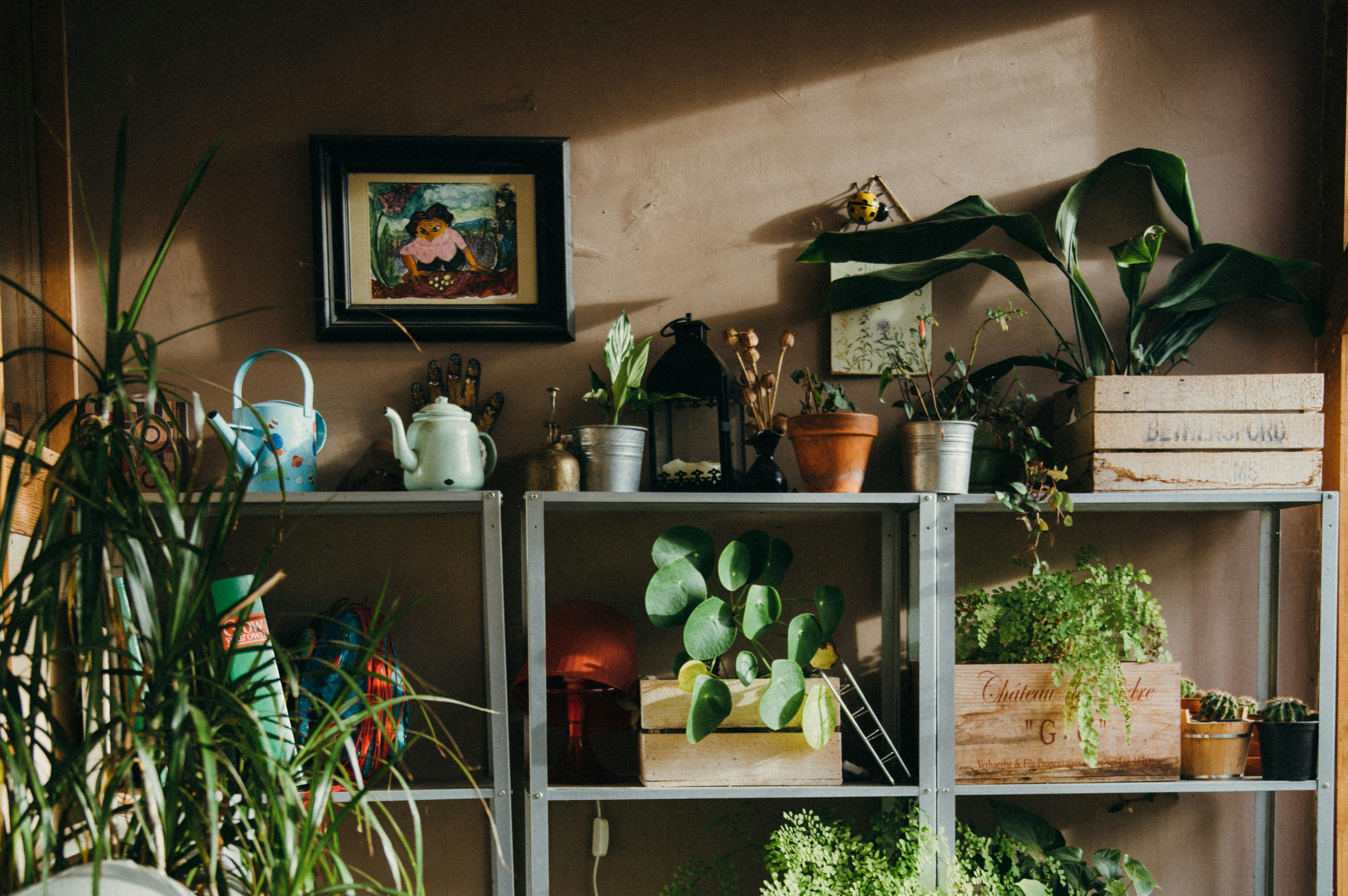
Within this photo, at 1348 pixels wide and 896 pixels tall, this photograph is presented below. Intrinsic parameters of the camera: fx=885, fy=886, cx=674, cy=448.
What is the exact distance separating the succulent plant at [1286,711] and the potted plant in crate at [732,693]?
2.79 feet

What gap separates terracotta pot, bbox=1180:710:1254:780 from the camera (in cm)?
172

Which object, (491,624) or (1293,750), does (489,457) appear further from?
(1293,750)

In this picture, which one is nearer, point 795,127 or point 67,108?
point 67,108

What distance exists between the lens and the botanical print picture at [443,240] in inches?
75.8

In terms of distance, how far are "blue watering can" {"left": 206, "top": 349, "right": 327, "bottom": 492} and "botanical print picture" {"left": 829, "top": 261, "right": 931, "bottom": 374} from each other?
1098mm

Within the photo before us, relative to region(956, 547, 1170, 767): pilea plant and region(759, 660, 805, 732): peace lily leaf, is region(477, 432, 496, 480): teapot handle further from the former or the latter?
region(956, 547, 1170, 767): pilea plant

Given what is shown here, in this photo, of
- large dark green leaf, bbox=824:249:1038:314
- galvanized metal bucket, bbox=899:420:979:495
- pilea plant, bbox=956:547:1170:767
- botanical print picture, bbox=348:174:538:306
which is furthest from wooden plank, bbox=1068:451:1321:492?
botanical print picture, bbox=348:174:538:306

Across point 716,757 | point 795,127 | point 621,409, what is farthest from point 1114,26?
point 716,757

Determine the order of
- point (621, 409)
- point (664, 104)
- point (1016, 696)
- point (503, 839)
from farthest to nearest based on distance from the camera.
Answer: point (664, 104)
point (621, 409)
point (1016, 696)
point (503, 839)

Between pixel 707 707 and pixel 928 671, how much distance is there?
42cm

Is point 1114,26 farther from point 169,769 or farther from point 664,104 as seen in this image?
point 169,769

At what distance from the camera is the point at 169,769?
3.10 feet

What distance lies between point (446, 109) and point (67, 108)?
2.55 ft

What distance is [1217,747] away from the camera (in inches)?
67.7
